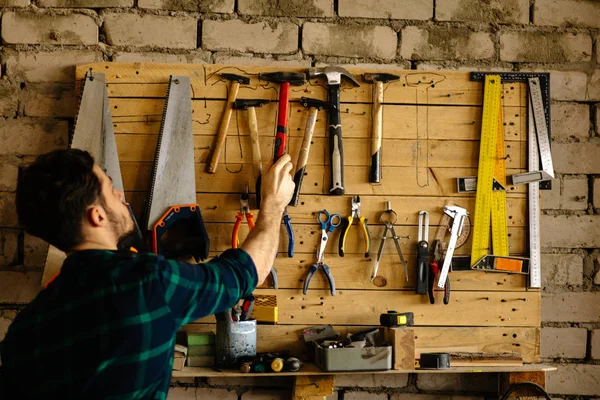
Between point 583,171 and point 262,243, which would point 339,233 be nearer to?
point 262,243

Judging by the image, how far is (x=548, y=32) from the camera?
234cm

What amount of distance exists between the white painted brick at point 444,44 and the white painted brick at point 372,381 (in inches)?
48.7

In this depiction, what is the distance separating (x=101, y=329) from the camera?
47.8 inches

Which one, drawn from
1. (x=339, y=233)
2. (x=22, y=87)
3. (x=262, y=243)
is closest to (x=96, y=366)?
(x=262, y=243)

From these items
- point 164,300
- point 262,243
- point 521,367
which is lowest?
point 521,367

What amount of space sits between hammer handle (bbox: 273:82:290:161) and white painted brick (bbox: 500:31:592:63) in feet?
2.85

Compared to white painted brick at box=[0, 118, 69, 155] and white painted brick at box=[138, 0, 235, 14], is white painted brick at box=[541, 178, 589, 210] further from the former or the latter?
white painted brick at box=[0, 118, 69, 155]

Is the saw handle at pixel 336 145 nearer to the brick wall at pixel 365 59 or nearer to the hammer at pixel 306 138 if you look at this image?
the hammer at pixel 306 138

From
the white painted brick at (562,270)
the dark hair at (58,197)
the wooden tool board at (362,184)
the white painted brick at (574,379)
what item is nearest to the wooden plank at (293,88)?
the wooden tool board at (362,184)

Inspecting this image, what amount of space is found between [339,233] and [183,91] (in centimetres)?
78

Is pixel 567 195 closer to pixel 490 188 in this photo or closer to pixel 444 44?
pixel 490 188

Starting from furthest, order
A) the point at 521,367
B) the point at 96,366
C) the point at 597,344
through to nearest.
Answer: the point at 597,344 → the point at 521,367 → the point at 96,366

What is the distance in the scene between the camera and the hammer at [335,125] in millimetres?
2184

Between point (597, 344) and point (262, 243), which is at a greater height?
point (262, 243)
